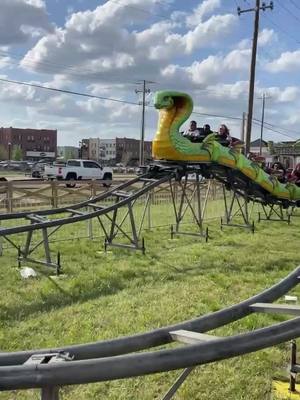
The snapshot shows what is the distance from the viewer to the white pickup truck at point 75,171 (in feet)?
110

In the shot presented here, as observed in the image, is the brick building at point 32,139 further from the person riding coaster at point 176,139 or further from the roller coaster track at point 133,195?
the person riding coaster at point 176,139

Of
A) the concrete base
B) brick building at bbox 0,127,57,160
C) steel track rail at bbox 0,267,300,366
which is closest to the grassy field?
the concrete base

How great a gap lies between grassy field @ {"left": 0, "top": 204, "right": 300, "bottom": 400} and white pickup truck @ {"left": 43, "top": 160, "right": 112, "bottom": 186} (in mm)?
23203

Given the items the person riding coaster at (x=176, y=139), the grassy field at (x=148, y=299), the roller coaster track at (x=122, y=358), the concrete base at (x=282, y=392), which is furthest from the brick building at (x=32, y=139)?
the roller coaster track at (x=122, y=358)

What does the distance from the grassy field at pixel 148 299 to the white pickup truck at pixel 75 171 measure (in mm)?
23203

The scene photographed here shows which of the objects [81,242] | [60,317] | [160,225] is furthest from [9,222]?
[60,317]

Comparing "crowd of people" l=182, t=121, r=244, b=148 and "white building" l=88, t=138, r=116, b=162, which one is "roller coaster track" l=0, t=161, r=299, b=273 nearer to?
"crowd of people" l=182, t=121, r=244, b=148

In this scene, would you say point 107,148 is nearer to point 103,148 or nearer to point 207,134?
point 103,148

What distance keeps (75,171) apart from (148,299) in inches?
1118

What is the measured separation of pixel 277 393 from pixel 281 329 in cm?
186

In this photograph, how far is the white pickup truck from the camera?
1321 inches

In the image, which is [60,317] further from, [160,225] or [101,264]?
[160,225]

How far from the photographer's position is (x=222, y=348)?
6.67 feet

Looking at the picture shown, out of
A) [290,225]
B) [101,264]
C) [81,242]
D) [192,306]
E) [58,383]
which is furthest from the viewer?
[290,225]
